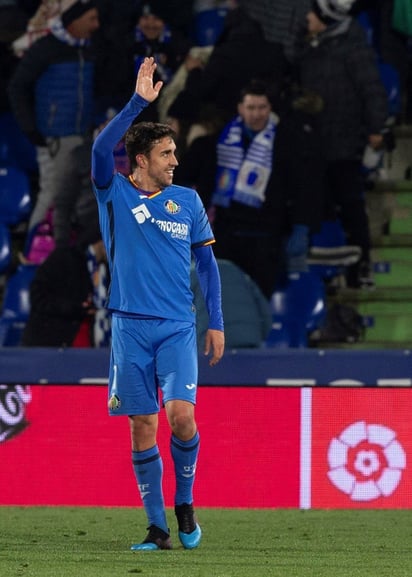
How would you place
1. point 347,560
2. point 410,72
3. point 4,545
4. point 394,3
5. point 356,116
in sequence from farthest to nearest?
point 410,72 < point 394,3 < point 356,116 < point 4,545 < point 347,560

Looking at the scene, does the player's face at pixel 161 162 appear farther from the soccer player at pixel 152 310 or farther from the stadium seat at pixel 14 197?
the stadium seat at pixel 14 197

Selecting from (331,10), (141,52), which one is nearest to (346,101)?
(331,10)

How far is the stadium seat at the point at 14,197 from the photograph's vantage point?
43.5 ft

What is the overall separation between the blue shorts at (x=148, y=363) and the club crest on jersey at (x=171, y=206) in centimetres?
47

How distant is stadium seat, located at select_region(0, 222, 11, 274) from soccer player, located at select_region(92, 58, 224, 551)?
6.24 metres

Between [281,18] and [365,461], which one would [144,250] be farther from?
[281,18]

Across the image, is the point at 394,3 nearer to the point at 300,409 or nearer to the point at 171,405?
the point at 300,409

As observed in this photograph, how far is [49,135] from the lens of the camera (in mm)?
12703

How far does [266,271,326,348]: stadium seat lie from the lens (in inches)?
472

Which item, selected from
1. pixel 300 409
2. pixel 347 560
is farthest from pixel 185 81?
pixel 347 560

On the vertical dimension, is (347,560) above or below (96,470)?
above

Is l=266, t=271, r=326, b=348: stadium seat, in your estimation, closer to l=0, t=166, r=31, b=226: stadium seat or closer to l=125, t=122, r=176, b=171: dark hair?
l=0, t=166, r=31, b=226: stadium seat

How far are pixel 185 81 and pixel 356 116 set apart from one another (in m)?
1.36

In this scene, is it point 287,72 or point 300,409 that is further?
point 287,72
